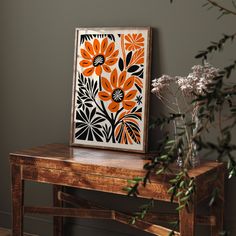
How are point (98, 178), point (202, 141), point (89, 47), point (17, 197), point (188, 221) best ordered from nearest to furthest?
point (202, 141)
point (188, 221)
point (98, 178)
point (17, 197)
point (89, 47)

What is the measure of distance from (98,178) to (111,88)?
0.75 meters

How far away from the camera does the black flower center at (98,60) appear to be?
3.39 m

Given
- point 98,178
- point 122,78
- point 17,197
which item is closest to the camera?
point 98,178

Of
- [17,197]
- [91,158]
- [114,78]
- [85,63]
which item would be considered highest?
[85,63]

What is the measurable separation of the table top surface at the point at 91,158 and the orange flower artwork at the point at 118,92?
0.32 m

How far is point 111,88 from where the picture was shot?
3365 millimetres

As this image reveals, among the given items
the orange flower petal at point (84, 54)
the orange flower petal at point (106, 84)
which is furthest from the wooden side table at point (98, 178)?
the orange flower petal at point (84, 54)

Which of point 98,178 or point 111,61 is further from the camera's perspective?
point 111,61

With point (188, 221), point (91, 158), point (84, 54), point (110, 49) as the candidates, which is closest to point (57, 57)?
point (84, 54)

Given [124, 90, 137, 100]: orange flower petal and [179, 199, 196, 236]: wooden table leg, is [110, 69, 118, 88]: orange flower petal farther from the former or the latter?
[179, 199, 196, 236]: wooden table leg

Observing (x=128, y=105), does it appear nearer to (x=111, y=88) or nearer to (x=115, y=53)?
(x=111, y=88)

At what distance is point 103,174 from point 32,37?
1436 millimetres

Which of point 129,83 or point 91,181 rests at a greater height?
point 129,83

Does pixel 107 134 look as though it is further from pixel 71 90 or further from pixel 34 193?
pixel 34 193
